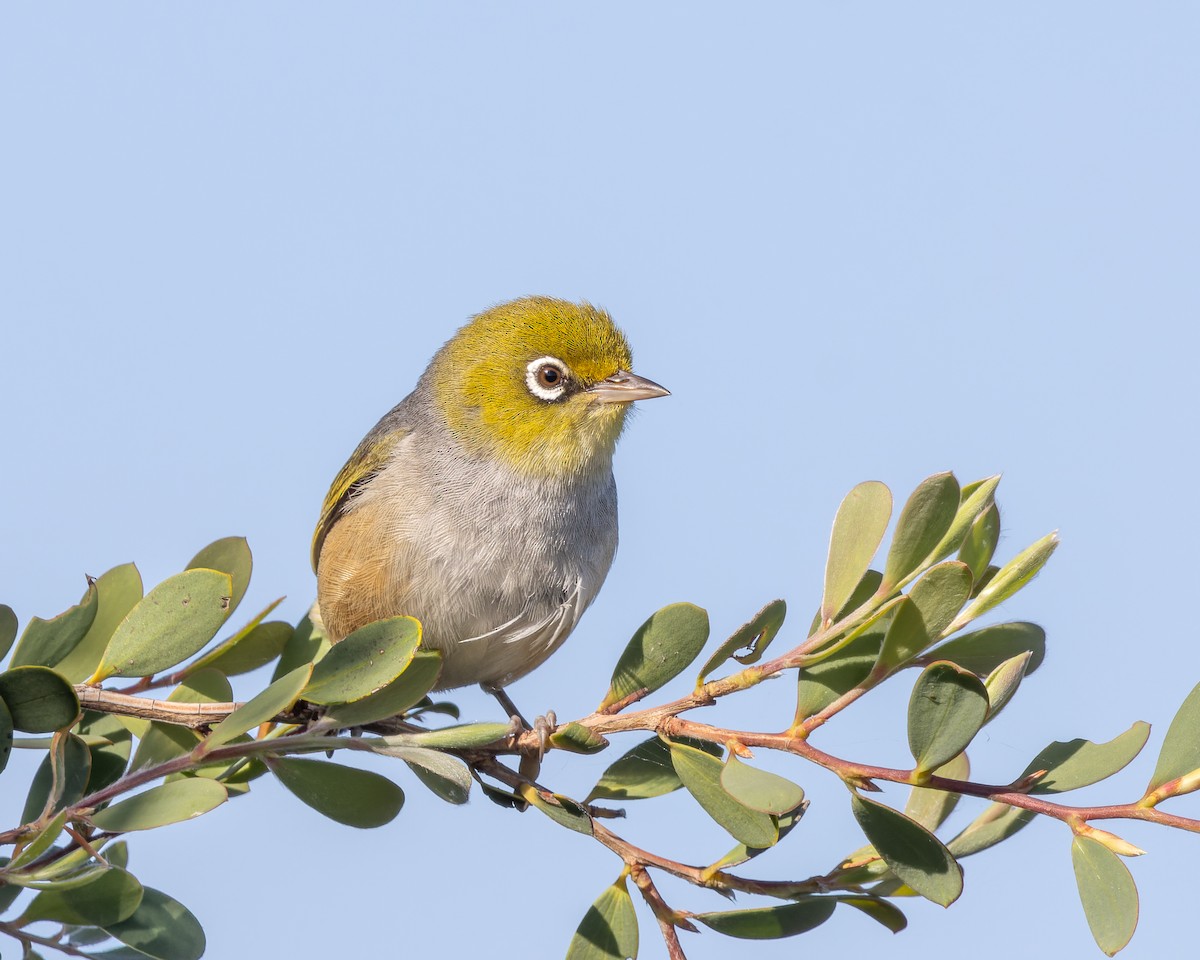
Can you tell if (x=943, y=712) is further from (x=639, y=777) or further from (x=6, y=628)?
(x=6, y=628)

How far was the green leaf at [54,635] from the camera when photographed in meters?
3.33

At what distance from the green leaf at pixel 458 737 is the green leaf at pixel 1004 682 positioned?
3.61 ft

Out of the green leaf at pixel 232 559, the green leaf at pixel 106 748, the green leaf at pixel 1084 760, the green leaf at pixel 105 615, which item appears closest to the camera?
the green leaf at pixel 1084 760

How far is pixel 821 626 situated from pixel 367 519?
8.57 feet

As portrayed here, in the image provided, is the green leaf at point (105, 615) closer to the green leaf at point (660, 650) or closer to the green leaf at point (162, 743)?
the green leaf at point (162, 743)

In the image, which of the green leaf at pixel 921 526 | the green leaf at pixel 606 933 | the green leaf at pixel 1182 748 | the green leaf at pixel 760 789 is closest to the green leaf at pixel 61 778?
the green leaf at pixel 606 933

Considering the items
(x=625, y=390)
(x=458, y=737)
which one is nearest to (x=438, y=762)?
(x=458, y=737)

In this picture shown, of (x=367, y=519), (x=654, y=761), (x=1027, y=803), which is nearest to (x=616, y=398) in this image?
(x=367, y=519)

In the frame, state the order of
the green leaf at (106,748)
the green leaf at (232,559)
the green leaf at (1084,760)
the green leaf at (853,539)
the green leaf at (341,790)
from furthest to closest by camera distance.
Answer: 1. the green leaf at (232,559)
2. the green leaf at (106,748)
3. the green leaf at (341,790)
4. the green leaf at (853,539)
5. the green leaf at (1084,760)

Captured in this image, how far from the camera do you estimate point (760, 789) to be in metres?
2.68

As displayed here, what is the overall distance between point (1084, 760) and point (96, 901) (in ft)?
7.24

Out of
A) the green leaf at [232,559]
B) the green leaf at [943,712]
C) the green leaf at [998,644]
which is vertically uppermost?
the green leaf at [998,644]

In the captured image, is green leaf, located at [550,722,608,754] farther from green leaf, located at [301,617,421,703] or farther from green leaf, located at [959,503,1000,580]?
green leaf, located at [959,503,1000,580]

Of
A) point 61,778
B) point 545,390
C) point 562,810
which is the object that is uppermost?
point 545,390
